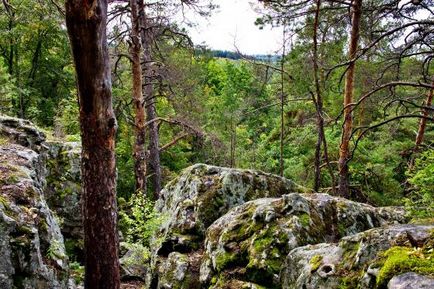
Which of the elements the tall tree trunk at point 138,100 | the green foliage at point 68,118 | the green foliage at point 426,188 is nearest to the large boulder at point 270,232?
the green foliage at point 426,188

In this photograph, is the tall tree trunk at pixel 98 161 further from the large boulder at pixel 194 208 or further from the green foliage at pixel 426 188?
the green foliage at pixel 426 188

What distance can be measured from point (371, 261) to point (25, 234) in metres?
3.34

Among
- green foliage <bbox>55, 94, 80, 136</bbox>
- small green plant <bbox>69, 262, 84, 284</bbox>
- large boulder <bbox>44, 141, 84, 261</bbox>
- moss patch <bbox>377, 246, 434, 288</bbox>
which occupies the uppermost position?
green foliage <bbox>55, 94, 80, 136</bbox>

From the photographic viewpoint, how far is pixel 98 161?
3.96 meters

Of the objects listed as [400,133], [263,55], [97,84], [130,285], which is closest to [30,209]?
[97,84]

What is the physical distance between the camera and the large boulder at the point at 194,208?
6488 mm

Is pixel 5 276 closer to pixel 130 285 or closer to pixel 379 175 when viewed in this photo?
pixel 130 285

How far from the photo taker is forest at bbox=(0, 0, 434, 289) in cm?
392

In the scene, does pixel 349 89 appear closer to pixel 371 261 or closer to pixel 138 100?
pixel 138 100

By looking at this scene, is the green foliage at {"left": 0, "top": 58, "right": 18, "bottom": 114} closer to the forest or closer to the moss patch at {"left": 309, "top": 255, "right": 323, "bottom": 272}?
the forest

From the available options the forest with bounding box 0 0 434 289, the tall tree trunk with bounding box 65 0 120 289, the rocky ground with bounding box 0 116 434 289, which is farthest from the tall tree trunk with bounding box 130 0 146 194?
the tall tree trunk with bounding box 65 0 120 289

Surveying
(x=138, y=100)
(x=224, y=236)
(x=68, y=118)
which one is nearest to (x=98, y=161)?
(x=224, y=236)

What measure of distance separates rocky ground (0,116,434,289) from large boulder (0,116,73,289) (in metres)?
0.01

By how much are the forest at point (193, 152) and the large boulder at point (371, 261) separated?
21 mm
